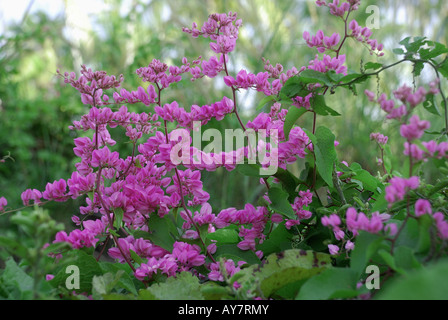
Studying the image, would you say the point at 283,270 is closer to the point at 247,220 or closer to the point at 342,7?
the point at 247,220

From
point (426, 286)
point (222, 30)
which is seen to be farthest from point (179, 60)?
point (426, 286)

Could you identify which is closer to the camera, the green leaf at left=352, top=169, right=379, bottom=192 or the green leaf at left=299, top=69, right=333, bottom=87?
the green leaf at left=299, top=69, right=333, bottom=87

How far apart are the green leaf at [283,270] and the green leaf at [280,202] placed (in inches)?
4.3

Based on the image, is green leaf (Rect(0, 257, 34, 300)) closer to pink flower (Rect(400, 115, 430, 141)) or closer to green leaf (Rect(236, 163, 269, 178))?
green leaf (Rect(236, 163, 269, 178))

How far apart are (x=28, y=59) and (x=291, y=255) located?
551 cm

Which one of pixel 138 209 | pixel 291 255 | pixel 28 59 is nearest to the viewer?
pixel 291 255

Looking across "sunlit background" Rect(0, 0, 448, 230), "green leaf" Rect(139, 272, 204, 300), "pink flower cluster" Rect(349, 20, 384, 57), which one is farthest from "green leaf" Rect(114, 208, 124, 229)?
"sunlit background" Rect(0, 0, 448, 230)

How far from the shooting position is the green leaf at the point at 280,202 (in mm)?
647

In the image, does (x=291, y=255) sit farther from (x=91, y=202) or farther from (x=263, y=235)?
(x=91, y=202)

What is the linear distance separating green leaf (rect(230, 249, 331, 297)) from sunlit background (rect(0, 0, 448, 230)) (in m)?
1.84

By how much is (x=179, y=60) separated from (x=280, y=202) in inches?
109

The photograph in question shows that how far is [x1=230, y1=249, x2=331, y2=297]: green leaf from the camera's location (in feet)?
1.64

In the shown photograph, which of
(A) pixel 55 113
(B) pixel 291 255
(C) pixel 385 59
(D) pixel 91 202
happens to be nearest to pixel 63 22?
(A) pixel 55 113
